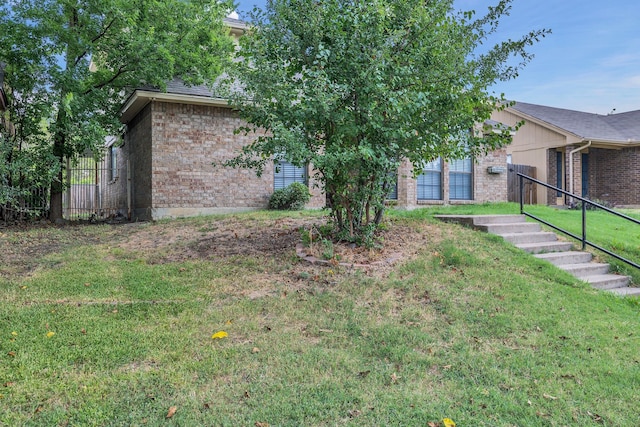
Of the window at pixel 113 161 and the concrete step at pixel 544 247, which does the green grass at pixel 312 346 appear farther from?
the window at pixel 113 161

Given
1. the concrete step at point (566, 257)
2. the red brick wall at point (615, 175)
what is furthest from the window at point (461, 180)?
the red brick wall at point (615, 175)

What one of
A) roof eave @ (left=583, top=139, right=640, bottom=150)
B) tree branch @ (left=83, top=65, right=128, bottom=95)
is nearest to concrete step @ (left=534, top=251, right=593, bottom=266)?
Answer: tree branch @ (left=83, top=65, right=128, bottom=95)

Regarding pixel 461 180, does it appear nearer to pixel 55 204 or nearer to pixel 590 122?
pixel 590 122

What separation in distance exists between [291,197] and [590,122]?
16.2m

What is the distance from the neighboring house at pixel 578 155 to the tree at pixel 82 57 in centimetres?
1415

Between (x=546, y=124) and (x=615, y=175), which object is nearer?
(x=546, y=124)

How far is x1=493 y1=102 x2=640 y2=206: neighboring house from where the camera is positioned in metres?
A: 17.8

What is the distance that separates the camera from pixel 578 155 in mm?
18203

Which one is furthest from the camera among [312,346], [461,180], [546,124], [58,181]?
[546,124]

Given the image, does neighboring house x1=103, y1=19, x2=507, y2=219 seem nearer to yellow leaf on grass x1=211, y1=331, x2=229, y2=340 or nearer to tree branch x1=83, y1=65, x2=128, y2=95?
tree branch x1=83, y1=65, x2=128, y2=95

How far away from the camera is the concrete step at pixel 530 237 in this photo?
7594 millimetres

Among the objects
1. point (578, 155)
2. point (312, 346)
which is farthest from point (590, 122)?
point (312, 346)

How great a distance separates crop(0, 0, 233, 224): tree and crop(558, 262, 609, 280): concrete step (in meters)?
8.12

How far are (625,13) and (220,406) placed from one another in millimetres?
18982
